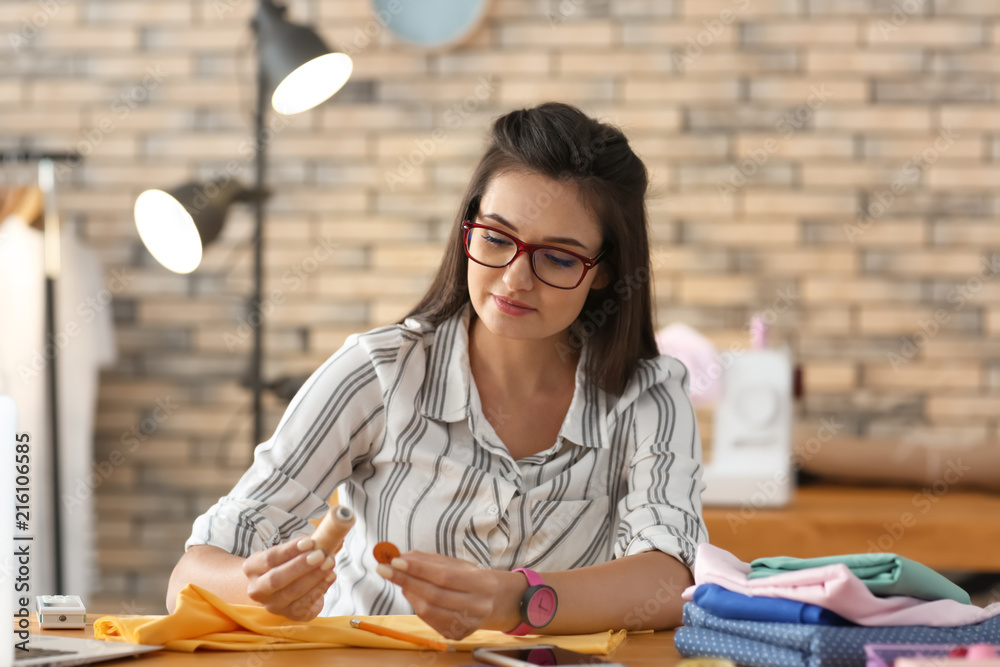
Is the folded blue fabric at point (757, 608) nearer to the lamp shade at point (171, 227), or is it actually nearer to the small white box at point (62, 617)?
the small white box at point (62, 617)

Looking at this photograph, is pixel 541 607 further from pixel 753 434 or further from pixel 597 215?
pixel 753 434

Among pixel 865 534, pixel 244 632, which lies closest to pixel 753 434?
pixel 865 534

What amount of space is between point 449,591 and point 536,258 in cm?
55

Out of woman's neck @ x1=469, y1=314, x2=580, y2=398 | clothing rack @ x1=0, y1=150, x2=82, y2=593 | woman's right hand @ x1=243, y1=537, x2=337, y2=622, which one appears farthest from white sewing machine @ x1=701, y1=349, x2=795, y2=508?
clothing rack @ x1=0, y1=150, x2=82, y2=593

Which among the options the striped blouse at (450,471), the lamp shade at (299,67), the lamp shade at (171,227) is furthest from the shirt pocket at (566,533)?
the lamp shade at (299,67)

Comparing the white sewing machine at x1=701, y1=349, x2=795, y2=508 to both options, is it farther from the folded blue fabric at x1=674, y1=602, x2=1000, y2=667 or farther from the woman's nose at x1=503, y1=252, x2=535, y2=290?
the folded blue fabric at x1=674, y1=602, x2=1000, y2=667

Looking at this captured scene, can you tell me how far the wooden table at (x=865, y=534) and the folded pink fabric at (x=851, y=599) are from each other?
120 cm

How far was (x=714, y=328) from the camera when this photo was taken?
3.46 m

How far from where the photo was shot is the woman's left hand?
47.7 inches

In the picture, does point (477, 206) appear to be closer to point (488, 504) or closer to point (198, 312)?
point (488, 504)

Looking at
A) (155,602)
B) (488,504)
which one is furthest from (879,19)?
(155,602)

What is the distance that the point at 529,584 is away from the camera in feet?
4.31

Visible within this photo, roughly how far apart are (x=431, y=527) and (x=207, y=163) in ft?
7.54

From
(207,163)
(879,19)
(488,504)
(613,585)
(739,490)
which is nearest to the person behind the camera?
(613,585)
